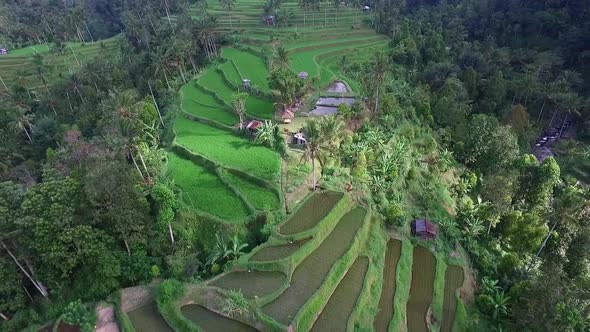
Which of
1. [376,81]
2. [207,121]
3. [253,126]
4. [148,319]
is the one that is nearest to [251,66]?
[207,121]

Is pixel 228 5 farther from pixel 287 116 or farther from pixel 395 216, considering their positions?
pixel 395 216

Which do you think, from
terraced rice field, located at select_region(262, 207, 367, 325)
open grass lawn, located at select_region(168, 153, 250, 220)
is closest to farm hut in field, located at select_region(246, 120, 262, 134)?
open grass lawn, located at select_region(168, 153, 250, 220)

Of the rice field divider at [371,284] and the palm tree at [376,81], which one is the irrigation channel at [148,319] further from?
the palm tree at [376,81]

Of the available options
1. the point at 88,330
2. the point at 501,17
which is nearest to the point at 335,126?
the point at 88,330

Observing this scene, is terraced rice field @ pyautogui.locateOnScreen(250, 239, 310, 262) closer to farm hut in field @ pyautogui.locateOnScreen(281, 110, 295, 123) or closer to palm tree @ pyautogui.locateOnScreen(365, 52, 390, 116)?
farm hut in field @ pyautogui.locateOnScreen(281, 110, 295, 123)

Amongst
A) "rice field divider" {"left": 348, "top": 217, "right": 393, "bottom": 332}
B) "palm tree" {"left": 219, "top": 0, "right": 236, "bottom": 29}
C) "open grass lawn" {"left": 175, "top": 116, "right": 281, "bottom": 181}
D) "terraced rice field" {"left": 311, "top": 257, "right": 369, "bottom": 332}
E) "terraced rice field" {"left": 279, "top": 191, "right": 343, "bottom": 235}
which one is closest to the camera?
"terraced rice field" {"left": 311, "top": 257, "right": 369, "bottom": 332}

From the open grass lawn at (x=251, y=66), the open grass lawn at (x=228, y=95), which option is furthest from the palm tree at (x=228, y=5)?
the open grass lawn at (x=228, y=95)

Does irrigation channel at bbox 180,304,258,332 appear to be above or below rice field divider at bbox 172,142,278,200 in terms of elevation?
below

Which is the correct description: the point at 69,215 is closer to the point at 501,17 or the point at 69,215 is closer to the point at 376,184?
the point at 376,184
